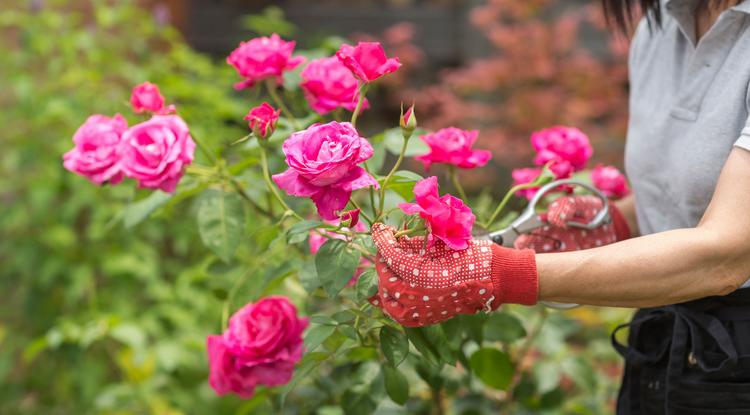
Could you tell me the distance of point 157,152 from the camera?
124 cm

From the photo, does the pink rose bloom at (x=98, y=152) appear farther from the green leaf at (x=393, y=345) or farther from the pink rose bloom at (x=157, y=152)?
the green leaf at (x=393, y=345)

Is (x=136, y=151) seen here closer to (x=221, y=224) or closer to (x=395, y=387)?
(x=221, y=224)

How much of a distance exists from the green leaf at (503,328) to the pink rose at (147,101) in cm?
67

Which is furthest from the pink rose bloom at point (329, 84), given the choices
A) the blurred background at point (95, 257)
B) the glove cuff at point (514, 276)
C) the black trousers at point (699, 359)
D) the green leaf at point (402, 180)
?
the blurred background at point (95, 257)

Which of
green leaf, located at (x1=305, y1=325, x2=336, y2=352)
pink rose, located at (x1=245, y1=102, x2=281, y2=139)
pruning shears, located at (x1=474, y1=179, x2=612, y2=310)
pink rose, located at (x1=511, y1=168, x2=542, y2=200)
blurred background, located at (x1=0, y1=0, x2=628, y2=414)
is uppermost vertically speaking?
pink rose, located at (x1=245, y1=102, x2=281, y2=139)

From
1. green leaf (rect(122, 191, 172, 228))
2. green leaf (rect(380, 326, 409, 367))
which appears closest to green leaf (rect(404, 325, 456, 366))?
green leaf (rect(380, 326, 409, 367))

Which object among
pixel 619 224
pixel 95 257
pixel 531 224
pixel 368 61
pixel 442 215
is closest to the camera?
pixel 442 215

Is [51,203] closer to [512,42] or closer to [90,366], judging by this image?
[90,366]

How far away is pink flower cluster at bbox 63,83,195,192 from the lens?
48.8 inches

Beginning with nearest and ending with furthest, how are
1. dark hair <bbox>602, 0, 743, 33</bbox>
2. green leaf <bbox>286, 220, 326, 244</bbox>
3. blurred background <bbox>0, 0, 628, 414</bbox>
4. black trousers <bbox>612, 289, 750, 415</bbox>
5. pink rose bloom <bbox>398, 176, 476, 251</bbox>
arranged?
pink rose bloom <bbox>398, 176, 476, 251</bbox>, green leaf <bbox>286, 220, 326, 244</bbox>, black trousers <bbox>612, 289, 750, 415</bbox>, dark hair <bbox>602, 0, 743, 33</bbox>, blurred background <bbox>0, 0, 628, 414</bbox>

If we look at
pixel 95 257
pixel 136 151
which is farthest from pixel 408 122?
pixel 95 257

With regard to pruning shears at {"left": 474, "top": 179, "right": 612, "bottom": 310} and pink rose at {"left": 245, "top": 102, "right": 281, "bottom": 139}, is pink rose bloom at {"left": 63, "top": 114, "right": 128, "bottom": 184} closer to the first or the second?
pink rose at {"left": 245, "top": 102, "right": 281, "bottom": 139}

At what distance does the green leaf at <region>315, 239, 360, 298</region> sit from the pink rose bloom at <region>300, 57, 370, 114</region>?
1.00ft

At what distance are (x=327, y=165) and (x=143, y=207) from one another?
0.61m
